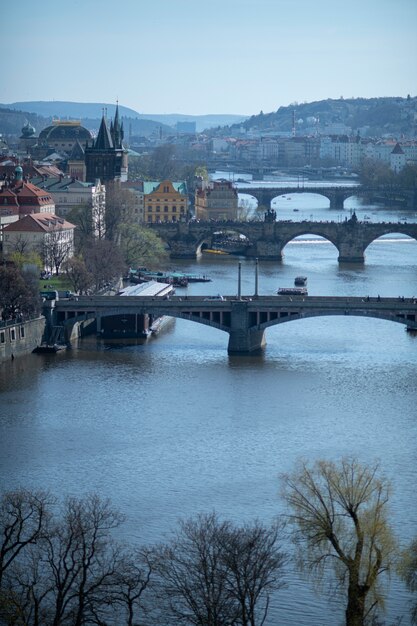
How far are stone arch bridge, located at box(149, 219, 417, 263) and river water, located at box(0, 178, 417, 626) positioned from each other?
695 inches

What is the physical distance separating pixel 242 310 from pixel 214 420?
7.56 meters

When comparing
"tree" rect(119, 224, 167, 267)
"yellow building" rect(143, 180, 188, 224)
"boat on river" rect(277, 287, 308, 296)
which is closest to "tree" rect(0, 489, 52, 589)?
"boat on river" rect(277, 287, 308, 296)

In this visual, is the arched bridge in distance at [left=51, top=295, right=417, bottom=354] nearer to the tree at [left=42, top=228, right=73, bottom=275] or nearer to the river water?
the river water

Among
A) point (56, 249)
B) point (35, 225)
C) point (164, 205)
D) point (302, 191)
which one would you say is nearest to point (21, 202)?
point (35, 225)

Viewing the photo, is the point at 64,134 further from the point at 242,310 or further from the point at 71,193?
the point at 242,310

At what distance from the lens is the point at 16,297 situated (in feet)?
121

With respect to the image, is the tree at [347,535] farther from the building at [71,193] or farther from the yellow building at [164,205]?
the yellow building at [164,205]

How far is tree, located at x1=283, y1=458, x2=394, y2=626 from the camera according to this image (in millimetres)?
19062

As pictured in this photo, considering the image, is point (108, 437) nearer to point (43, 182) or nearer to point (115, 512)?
point (115, 512)

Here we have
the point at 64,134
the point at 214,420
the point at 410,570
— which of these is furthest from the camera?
the point at 64,134

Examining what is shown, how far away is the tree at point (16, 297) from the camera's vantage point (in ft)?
120

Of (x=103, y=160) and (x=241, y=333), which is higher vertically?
(x=103, y=160)

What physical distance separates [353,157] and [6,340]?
104 m

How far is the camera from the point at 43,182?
2339 inches
